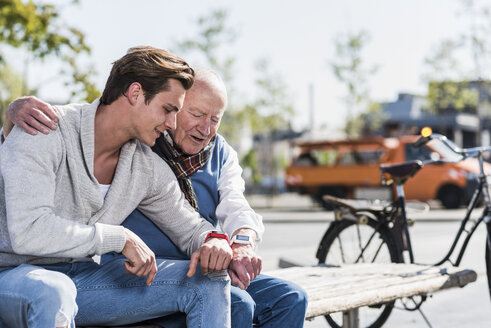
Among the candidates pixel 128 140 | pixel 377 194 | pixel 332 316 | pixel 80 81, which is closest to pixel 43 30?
pixel 80 81

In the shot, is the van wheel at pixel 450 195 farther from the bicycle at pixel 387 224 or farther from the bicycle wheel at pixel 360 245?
the bicycle wheel at pixel 360 245

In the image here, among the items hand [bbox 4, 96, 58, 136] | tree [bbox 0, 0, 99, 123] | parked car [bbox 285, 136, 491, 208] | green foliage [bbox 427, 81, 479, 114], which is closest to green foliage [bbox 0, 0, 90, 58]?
tree [bbox 0, 0, 99, 123]

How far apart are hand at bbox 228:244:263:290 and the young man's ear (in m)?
0.70

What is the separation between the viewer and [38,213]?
218 cm

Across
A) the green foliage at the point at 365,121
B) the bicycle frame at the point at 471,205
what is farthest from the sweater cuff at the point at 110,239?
the green foliage at the point at 365,121

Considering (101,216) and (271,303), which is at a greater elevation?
(101,216)

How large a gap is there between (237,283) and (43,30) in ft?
26.1

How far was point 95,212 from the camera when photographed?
2.51 meters

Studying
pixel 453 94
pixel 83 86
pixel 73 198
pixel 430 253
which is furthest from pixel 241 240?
pixel 453 94

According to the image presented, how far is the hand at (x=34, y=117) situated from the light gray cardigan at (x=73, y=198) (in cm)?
3

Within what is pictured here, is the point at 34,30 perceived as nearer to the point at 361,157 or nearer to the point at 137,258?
the point at 137,258

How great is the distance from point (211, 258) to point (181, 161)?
2.19 ft

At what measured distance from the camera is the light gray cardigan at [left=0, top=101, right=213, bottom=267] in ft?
7.17

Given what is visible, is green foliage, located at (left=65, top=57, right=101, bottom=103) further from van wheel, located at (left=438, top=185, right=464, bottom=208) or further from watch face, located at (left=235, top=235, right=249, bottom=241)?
van wheel, located at (left=438, top=185, right=464, bottom=208)
